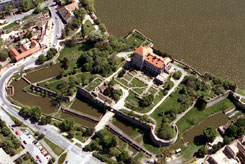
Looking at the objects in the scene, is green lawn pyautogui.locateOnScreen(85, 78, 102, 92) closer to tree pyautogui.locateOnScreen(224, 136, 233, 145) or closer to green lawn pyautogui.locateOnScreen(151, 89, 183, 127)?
green lawn pyautogui.locateOnScreen(151, 89, 183, 127)

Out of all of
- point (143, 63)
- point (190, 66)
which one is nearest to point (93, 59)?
point (143, 63)

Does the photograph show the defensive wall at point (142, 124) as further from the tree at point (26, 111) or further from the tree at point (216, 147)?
the tree at point (26, 111)

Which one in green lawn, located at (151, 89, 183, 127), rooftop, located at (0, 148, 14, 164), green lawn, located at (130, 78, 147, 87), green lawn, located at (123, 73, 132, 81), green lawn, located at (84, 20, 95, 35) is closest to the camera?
rooftop, located at (0, 148, 14, 164)

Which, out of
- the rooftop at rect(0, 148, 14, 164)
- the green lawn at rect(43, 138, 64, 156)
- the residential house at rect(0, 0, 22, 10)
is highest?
the residential house at rect(0, 0, 22, 10)

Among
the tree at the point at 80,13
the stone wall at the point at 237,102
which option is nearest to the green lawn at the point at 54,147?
the tree at the point at 80,13

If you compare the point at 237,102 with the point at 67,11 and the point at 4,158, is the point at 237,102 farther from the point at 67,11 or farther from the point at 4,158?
the point at 67,11

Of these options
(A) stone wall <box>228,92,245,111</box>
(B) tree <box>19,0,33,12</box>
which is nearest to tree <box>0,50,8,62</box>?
(B) tree <box>19,0,33,12</box>
